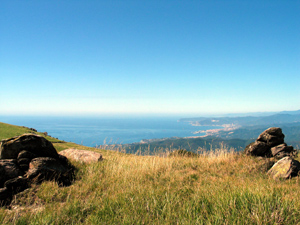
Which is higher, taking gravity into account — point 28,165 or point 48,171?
point 28,165

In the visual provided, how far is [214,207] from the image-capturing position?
3863 mm

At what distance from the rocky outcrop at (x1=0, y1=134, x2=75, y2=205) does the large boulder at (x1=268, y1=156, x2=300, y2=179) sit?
858 centimetres

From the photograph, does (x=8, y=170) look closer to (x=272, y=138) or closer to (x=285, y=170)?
(x=285, y=170)

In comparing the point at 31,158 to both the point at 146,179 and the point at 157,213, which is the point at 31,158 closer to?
the point at 146,179

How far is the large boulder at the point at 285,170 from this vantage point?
6.89 meters

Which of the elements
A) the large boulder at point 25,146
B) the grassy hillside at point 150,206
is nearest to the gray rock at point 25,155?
the large boulder at point 25,146

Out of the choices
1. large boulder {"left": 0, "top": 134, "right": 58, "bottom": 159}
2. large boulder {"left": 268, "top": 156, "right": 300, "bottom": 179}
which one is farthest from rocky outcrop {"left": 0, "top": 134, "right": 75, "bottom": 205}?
large boulder {"left": 268, "top": 156, "right": 300, "bottom": 179}

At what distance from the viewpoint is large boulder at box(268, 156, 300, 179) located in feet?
22.6

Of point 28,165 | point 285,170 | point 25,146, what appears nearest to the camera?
point 28,165

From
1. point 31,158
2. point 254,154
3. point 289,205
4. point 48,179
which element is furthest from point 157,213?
point 254,154

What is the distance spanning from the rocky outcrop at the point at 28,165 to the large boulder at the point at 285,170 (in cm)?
858

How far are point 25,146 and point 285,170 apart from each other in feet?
35.5

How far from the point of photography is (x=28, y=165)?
6504 millimetres

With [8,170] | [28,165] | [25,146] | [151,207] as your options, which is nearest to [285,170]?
[151,207]
